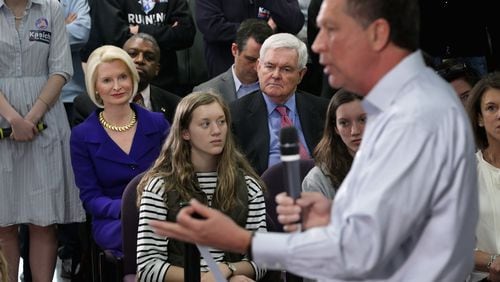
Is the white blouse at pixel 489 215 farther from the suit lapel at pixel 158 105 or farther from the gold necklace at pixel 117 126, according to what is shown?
the suit lapel at pixel 158 105

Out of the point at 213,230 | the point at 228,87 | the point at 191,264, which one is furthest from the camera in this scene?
the point at 228,87

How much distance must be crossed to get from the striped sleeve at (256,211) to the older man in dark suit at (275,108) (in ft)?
3.17

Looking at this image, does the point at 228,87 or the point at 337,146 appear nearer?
the point at 337,146

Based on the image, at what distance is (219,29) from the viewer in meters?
6.91

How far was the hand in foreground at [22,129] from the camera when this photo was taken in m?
5.74

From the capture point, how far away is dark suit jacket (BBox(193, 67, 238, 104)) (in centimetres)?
641

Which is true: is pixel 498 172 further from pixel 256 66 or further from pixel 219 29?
pixel 219 29

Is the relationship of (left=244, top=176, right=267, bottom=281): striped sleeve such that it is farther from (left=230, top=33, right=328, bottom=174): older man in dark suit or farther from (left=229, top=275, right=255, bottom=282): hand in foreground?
(left=230, top=33, right=328, bottom=174): older man in dark suit

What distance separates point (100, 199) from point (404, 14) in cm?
329

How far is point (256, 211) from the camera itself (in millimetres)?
4688

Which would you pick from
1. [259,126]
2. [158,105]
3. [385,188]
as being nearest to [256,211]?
[259,126]

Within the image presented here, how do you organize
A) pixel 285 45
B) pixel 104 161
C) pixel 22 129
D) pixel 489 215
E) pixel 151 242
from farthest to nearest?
1. pixel 285 45
2. pixel 22 129
3. pixel 104 161
4. pixel 489 215
5. pixel 151 242

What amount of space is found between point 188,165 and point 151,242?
401 millimetres

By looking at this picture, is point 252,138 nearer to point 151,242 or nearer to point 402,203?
point 151,242
